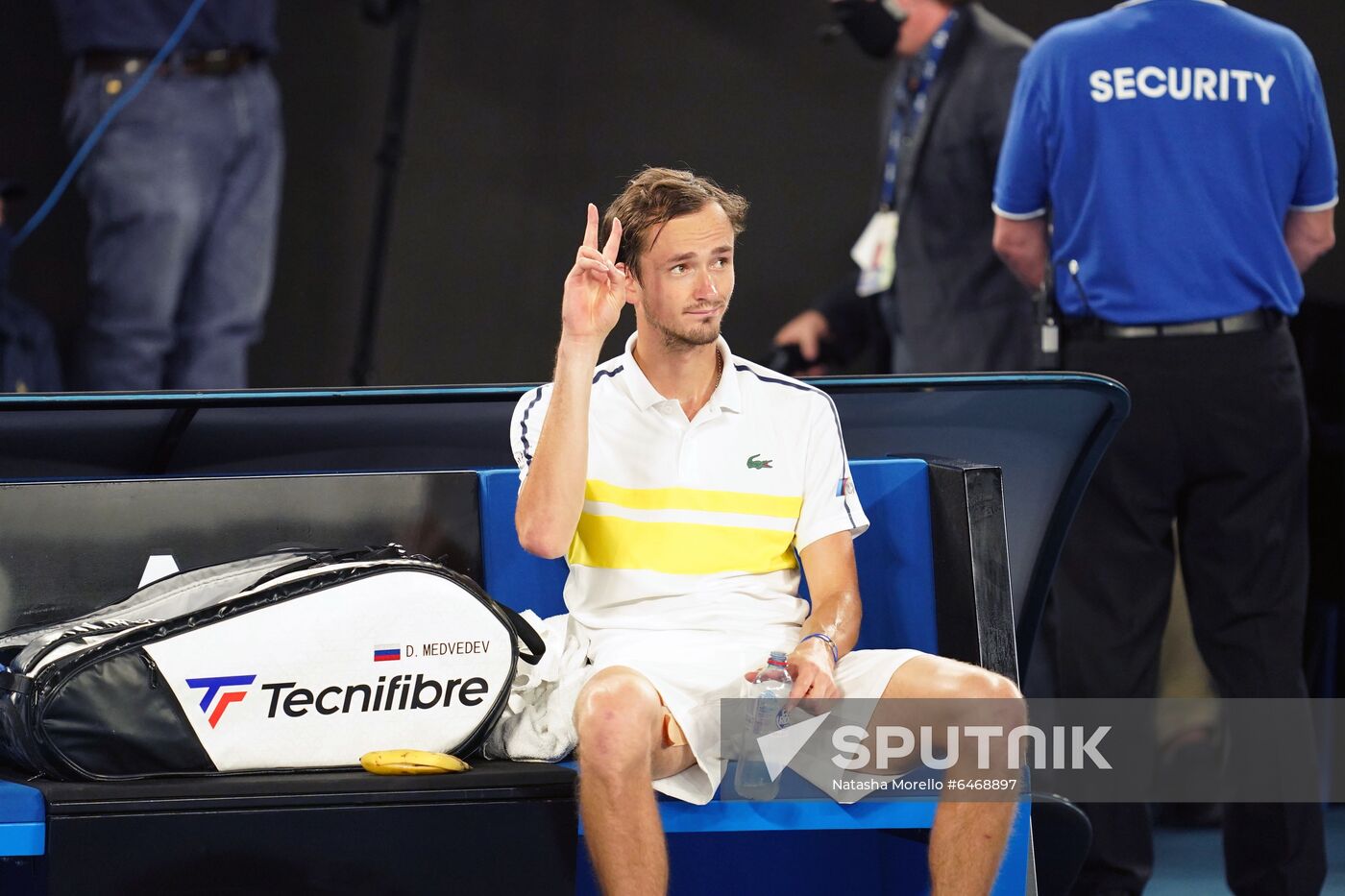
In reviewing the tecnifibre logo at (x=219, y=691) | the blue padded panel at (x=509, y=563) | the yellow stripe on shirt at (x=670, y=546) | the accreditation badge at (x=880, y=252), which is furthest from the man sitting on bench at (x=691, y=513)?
the accreditation badge at (x=880, y=252)

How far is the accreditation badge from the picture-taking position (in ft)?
13.9

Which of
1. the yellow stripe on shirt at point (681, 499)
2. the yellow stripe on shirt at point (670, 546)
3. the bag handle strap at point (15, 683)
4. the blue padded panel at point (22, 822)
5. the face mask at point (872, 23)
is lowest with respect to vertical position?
the blue padded panel at point (22, 822)

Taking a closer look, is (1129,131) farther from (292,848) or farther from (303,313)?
(303,313)

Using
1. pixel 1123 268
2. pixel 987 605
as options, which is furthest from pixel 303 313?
pixel 987 605

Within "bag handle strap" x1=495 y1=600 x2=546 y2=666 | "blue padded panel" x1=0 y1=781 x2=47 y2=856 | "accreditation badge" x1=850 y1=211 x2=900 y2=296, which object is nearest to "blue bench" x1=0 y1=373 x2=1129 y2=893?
"bag handle strap" x1=495 y1=600 x2=546 y2=666

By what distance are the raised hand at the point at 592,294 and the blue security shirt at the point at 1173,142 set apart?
1.06 m

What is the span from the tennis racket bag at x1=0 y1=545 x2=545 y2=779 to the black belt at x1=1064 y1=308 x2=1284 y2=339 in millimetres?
1293

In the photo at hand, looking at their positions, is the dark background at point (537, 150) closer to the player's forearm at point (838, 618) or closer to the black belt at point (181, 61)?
the black belt at point (181, 61)

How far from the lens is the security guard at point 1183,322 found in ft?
9.34

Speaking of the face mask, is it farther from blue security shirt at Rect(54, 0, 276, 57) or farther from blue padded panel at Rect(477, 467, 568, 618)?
blue padded panel at Rect(477, 467, 568, 618)

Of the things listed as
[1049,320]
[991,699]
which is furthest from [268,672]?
[1049,320]

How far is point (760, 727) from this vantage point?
2.07m

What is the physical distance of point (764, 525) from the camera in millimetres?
2236

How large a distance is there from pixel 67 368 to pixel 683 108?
177cm
